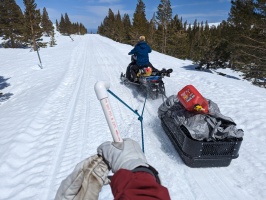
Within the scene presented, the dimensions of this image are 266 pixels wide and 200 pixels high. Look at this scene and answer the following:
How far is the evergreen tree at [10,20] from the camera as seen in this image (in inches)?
1378

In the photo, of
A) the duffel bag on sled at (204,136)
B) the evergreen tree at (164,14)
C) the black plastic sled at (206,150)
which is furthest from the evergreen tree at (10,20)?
the black plastic sled at (206,150)

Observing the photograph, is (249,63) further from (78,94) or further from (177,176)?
(177,176)

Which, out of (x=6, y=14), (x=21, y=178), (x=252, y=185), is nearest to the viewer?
(x=252, y=185)

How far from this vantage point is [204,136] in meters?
3.33

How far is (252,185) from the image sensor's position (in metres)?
3.15

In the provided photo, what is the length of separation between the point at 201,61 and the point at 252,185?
24113 millimetres

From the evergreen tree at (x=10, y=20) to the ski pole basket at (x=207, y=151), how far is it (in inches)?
1519

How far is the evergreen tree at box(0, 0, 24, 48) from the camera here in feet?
115

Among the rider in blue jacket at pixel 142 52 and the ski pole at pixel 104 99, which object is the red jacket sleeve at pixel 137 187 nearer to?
the ski pole at pixel 104 99

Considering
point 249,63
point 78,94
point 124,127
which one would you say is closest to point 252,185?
point 124,127

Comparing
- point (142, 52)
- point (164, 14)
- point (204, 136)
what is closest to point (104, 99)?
point (204, 136)

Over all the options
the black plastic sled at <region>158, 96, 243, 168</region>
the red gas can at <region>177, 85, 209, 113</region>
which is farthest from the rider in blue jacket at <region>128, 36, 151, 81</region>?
the black plastic sled at <region>158, 96, 243, 168</region>

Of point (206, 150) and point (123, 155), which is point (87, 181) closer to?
point (123, 155)

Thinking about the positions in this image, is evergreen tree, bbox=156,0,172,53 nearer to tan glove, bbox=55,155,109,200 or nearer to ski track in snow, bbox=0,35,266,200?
ski track in snow, bbox=0,35,266,200
